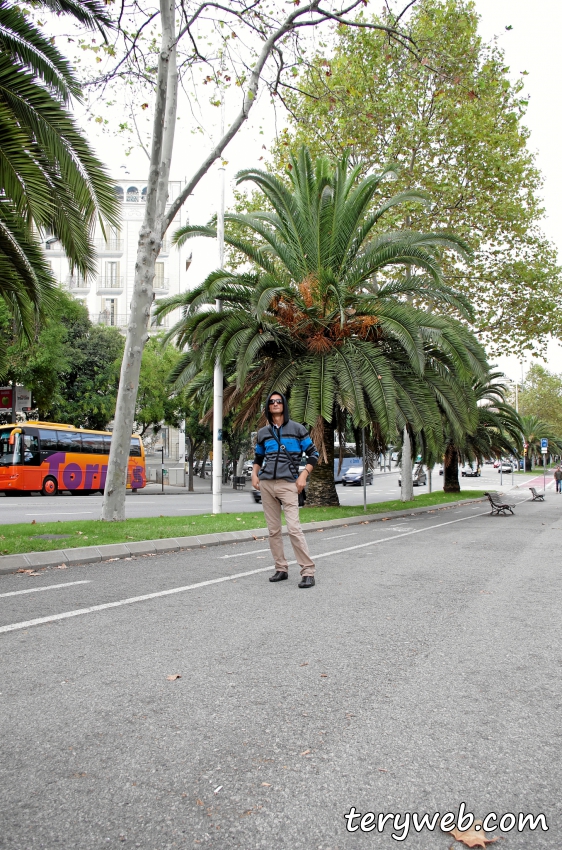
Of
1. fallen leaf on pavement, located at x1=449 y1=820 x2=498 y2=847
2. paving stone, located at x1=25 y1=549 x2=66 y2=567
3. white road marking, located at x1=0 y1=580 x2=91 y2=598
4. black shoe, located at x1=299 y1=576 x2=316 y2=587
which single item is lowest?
fallen leaf on pavement, located at x1=449 y1=820 x2=498 y2=847

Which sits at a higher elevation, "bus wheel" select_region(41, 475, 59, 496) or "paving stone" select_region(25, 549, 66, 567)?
"bus wheel" select_region(41, 475, 59, 496)

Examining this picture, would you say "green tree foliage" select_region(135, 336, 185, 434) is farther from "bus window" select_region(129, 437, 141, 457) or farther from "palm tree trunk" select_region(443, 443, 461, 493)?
"palm tree trunk" select_region(443, 443, 461, 493)

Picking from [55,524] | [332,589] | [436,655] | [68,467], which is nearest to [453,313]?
[68,467]

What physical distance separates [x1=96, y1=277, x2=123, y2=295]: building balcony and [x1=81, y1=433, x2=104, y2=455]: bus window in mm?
28426

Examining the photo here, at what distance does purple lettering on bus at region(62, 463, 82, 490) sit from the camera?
3133 cm

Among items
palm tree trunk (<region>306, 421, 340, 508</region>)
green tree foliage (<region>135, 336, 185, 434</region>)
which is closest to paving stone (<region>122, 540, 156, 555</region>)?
palm tree trunk (<region>306, 421, 340, 508</region>)

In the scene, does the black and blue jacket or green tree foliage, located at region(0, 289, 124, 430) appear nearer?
the black and blue jacket

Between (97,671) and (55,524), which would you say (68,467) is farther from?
(97,671)

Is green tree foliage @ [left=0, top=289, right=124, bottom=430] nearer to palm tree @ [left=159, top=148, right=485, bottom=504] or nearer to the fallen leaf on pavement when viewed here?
palm tree @ [left=159, top=148, right=485, bottom=504]

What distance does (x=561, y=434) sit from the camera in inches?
3639

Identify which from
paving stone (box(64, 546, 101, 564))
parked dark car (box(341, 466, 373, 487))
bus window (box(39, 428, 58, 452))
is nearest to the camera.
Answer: paving stone (box(64, 546, 101, 564))

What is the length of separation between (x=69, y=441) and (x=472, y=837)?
3038cm

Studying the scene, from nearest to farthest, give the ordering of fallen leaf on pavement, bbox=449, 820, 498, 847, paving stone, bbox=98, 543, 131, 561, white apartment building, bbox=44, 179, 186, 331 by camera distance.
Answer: fallen leaf on pavement, bbox=449, 820, 498, 847 < paving stone, bbox=98, 543, 131, 561 < white apartment building, bbox=44, 179, 186, 331

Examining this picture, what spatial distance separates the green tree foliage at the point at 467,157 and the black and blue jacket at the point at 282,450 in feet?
55.4
